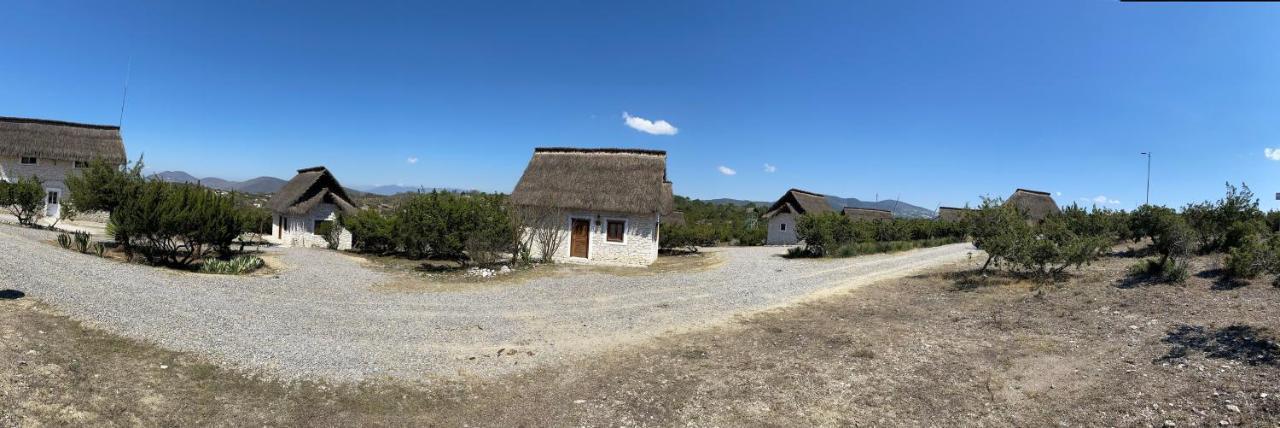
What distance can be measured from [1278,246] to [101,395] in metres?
17.1

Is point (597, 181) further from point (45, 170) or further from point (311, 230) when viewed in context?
point (45, 170)

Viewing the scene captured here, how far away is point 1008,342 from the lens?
7.77 m

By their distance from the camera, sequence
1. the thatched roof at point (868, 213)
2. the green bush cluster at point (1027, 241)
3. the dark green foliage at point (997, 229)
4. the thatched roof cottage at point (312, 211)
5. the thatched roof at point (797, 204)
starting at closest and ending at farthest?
the green bush cluster at point (1027, 241)
the dark green foliage at point (997, 229)
the thatched roof cottage at point (312, 211)
the thatched roof at point (797, 204)
the thatched roof at point (868, 213)

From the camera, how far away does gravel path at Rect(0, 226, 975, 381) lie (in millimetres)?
6996

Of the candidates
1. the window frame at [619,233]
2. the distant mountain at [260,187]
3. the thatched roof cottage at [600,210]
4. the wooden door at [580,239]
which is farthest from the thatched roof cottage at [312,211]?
the distant mountain at [260,187]

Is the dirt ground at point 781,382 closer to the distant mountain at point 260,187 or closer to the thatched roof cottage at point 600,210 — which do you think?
the thatched roof cottage at point 600,210

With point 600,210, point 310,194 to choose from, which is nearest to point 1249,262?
point 600,210

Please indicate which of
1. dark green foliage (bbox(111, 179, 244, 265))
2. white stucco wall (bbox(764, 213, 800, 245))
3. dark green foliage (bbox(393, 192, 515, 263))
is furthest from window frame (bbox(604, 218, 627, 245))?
white stucco wall (bbox(764, 213, 800, 245))

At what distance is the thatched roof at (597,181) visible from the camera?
19.7m

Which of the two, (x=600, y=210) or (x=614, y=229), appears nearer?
(x=600, y=210)

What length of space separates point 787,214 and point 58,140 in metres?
38.3

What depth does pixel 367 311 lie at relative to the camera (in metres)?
9.85

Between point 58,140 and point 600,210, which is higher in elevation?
point 58,140

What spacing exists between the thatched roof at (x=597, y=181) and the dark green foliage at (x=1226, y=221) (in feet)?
48.0
